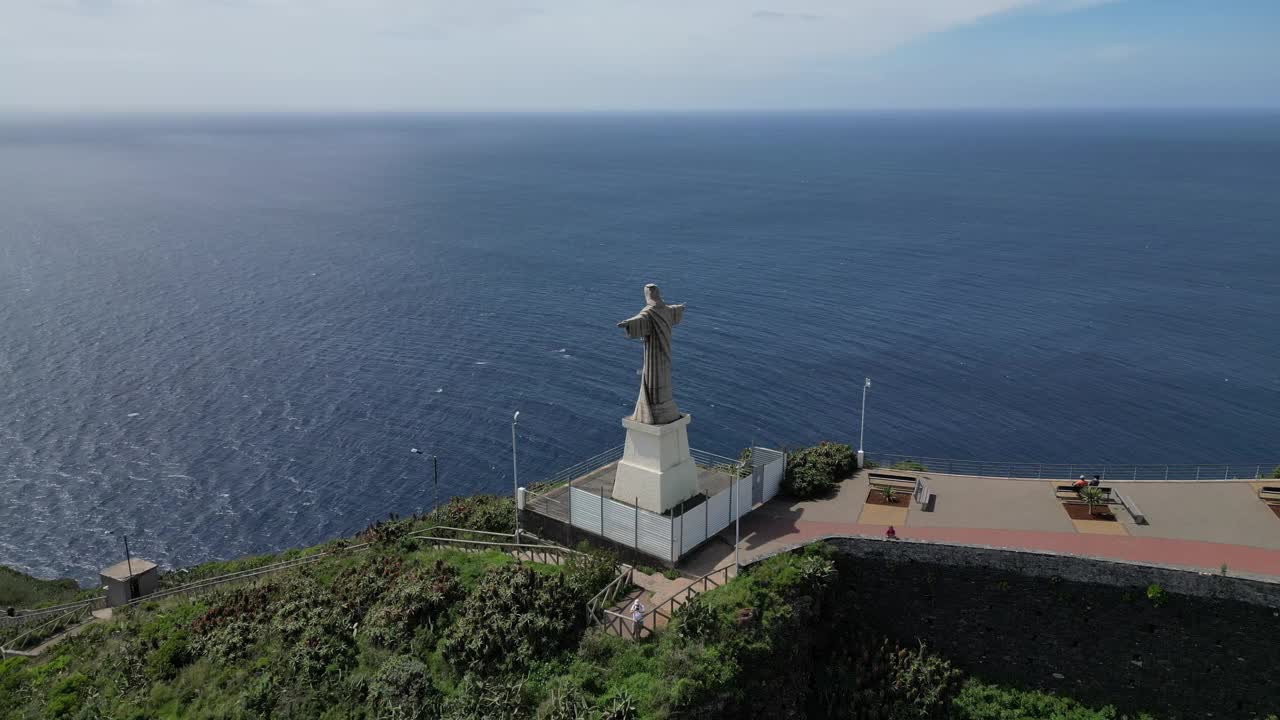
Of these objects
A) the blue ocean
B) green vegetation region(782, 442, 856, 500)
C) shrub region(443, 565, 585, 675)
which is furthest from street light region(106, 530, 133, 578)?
green vegetation region(782, 442, 856, 500)

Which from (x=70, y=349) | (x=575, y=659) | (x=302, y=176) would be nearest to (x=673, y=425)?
(x=575, y=659)

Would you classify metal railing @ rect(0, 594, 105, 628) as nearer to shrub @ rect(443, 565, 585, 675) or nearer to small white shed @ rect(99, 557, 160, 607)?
small white shed @ rect(99, 557, 160, 607)

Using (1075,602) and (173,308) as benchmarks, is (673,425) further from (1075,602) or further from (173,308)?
(173,308)

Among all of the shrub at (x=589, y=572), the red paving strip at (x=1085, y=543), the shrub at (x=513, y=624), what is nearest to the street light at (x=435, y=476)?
the shrub at (x=589, y=572)

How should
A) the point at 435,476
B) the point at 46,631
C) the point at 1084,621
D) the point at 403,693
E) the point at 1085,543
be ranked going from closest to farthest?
the point at 403,693 → the point at 1084,621 → the point at 1085,543 → the point at 46,631 → the point at 435,476

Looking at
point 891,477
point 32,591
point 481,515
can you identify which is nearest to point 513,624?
point 481,515

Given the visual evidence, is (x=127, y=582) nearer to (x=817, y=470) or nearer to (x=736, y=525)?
(x=736, y=525)
